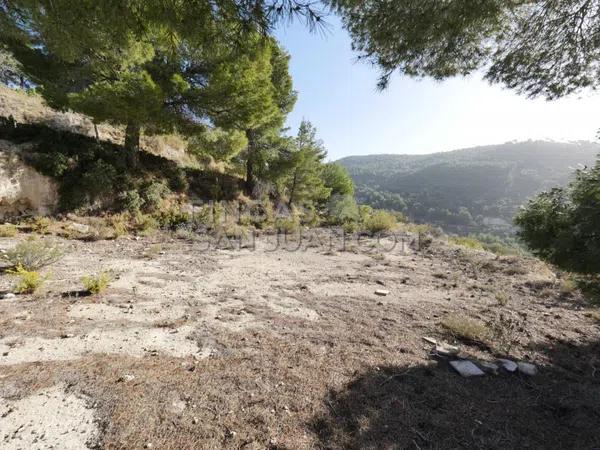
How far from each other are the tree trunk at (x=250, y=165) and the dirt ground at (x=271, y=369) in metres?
10.7

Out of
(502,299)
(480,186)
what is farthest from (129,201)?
(480,186)

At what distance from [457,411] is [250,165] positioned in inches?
580

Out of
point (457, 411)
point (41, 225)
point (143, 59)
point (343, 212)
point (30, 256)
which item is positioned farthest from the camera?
point (343, 212)

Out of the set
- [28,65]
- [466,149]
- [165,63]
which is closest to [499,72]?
[165,63]

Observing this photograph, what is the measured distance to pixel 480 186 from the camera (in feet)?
275

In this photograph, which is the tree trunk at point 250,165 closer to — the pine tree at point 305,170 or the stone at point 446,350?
the pine tree at point 305,170

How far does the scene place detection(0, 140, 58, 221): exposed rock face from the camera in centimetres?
781

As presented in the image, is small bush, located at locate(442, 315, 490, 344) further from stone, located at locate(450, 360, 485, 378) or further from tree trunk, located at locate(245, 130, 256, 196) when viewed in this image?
tree trunk, located at locate(245, 130, 256, 196)

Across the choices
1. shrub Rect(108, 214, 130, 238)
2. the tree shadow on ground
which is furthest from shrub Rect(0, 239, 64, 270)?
the tree shadow on ground

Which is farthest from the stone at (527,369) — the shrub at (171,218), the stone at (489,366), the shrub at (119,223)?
the shrub at (171,218)

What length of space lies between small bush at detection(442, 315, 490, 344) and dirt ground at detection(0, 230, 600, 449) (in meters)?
0.11

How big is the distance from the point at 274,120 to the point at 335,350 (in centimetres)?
1362

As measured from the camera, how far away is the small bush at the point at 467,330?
370cm

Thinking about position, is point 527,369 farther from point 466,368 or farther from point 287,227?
point 287,227
